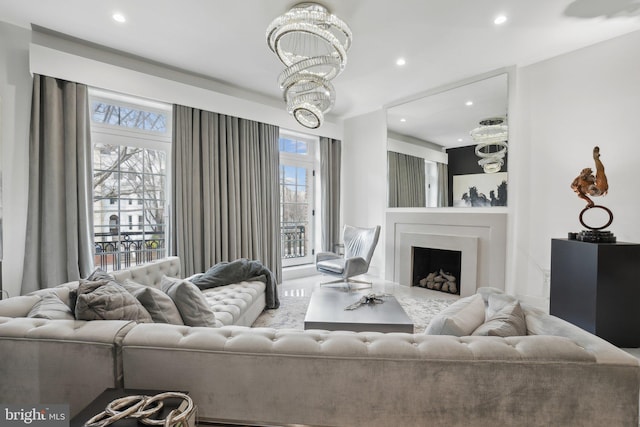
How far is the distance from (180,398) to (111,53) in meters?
3.82

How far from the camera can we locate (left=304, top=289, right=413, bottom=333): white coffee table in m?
2.33

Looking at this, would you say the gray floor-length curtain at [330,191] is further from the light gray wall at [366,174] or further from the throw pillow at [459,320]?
the throw pillow at [459,320]

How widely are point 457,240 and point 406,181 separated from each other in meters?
1.22

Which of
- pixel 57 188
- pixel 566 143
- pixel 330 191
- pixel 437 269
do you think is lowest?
pixel 437 269

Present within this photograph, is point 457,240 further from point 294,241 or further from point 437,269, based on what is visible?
point 294,241

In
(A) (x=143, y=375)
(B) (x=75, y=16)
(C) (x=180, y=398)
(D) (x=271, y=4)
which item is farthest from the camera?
(B) (x=75, y=16)

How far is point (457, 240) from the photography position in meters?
4.01

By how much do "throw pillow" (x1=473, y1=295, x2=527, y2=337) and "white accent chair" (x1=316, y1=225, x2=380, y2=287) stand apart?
2649 mm

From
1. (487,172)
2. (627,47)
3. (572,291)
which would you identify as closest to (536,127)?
(487,172)

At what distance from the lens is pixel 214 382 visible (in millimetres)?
1032

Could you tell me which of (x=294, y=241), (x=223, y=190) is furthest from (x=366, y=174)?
(x=223, y=190)

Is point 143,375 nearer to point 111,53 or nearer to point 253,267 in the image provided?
point 253,267

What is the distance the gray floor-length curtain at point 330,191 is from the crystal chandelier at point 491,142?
2.42 meters

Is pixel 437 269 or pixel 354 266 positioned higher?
pixel 354 266
